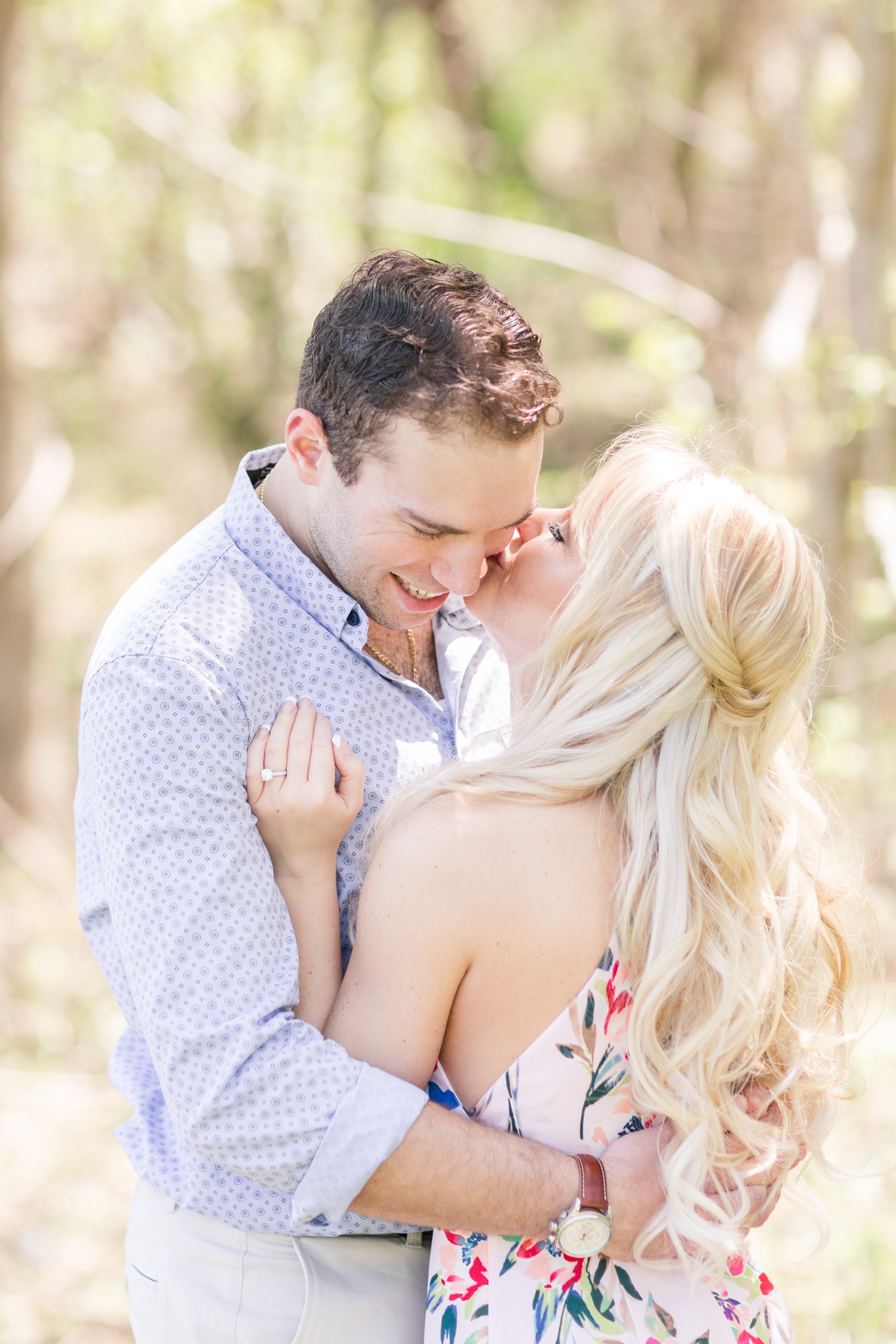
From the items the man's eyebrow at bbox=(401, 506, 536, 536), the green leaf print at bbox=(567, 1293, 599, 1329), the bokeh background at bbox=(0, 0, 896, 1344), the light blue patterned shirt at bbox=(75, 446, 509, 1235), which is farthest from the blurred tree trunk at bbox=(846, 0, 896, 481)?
the green leaf print at bbox=(567, 1293, 599, 1329)

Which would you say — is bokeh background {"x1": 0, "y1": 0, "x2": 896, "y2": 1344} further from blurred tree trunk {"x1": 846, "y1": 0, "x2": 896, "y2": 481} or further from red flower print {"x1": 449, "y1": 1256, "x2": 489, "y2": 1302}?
red flower print {"x1": 449, "y1": 1256, "x2": 489, "y2": 1302}

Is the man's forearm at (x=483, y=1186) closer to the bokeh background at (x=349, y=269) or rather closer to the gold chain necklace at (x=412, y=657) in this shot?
the bokeh background at (x=349, y=269)

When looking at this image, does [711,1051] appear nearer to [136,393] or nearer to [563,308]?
[563,308]

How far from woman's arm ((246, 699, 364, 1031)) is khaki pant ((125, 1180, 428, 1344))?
0.36m

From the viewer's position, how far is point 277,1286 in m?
1.66

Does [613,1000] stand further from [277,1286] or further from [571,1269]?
[277,1286]

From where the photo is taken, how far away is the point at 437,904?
1.52m

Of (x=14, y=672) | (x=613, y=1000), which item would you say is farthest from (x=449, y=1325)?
(x=14, y=672)

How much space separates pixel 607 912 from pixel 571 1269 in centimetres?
51

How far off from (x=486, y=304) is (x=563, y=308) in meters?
6.56

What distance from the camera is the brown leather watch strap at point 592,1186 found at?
5.17 feet

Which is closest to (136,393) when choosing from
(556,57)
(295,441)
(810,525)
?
(556,57)

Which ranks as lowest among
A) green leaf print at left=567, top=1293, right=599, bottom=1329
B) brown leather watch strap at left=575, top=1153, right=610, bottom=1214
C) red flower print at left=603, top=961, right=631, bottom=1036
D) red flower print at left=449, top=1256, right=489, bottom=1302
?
red flower print at left=449, top=1256, right=489, bottom=1302

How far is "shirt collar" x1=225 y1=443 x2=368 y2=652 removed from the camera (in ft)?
5.93
